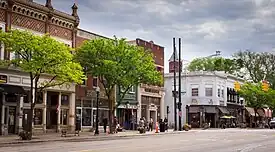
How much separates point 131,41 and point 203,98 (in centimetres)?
2174

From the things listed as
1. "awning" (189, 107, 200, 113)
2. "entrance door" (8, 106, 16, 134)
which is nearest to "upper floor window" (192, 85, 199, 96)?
"awning" (189, 107, 200, 113)

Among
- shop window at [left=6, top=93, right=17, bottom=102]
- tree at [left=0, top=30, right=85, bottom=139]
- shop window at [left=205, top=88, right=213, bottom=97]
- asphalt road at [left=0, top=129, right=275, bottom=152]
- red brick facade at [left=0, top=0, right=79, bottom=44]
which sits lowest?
asphalt road at [left=0, top=129, right=275, bottom=152]

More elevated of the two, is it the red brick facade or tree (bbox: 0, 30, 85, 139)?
the red brick facade

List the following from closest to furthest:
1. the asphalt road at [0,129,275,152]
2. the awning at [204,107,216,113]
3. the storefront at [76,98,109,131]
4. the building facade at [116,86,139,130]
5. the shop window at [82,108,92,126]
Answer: the asphalt road at [0,129,275,152]
the storefront at [76,98,109,131]
the shop window at [82,108,92,126]
the building facade at [116,86,139,130]
the awning at [204,107,216,113]

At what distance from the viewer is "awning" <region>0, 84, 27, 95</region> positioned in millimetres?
35434

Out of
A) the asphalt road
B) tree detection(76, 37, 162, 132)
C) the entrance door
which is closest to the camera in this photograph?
the asphalt road

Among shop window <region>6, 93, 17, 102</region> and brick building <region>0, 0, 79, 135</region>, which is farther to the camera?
→ shop window <region>6, 93, 17, 102</region>

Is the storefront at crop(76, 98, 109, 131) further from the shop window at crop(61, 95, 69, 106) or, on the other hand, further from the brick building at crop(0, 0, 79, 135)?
the brick building at crop(0, 0, 79, 135)

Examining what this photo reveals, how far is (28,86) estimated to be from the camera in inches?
1540

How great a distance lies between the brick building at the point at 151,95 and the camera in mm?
57191

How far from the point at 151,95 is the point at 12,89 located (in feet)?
88.6

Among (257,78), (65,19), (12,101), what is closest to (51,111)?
(12,101)

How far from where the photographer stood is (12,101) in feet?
125

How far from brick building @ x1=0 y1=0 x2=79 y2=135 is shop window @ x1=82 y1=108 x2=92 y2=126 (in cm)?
246
